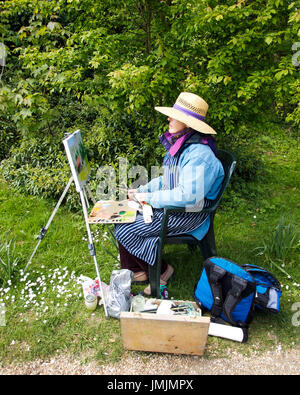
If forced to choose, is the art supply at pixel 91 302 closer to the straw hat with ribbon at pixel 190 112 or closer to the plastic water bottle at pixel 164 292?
the plastic water bottle at pixel 164 292

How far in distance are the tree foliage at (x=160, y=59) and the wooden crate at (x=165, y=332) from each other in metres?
2.07

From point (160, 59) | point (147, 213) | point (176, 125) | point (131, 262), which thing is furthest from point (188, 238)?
point (160, 59)

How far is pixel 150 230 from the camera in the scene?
2432 millimetres

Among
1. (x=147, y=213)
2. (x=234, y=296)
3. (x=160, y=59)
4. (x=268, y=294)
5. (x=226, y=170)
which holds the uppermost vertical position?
(x=160, y=59)

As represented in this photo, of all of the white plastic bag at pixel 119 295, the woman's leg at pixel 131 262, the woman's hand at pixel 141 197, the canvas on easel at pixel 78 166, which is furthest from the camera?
the woman's leg at pixel 131 262

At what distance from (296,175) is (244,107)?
220cm

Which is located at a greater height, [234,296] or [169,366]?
[234,296]

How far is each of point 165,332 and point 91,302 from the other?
2.46 ft

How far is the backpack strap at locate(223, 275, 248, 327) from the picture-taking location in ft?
7.20

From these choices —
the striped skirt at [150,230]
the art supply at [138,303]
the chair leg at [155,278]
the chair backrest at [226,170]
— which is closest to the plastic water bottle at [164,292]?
the chair leg at [155,278]

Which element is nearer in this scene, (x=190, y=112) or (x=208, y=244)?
(x=190, y=112)

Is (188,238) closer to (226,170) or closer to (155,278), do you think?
(155,278)

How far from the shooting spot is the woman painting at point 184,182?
2.28 metres
